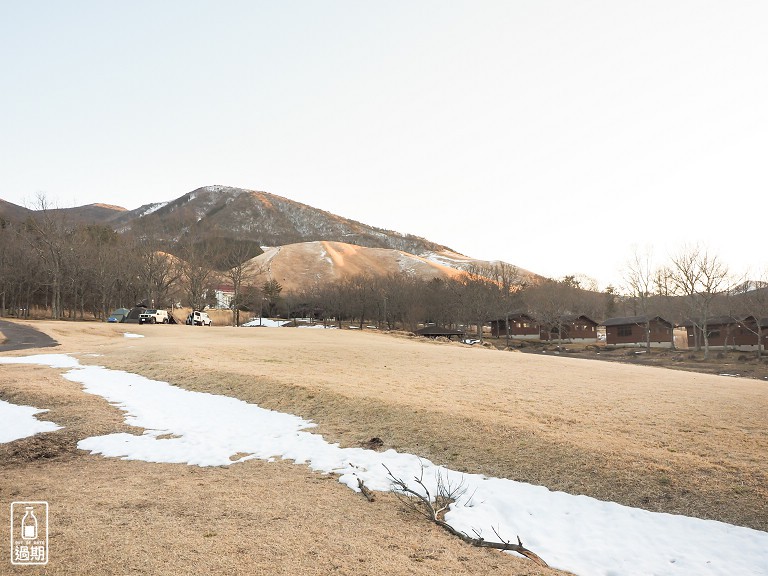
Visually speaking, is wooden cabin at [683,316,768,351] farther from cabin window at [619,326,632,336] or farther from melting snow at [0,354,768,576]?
melting snow at [0,354,768,576]

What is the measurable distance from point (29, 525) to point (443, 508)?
5.43m

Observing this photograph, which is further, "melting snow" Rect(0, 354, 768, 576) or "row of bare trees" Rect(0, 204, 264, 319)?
"row of bare trees" Rect(0, 204, 264, 319)

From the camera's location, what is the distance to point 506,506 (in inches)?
316

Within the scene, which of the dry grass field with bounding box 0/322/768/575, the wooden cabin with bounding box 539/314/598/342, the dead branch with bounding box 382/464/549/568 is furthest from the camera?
the wooden cabin with bounding box 539/314/598/342

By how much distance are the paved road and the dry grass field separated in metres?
12.3

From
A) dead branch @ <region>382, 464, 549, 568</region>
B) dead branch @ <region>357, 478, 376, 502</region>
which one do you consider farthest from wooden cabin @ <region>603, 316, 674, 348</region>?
dead branch @ <region>357, 478, 376, 502</region>

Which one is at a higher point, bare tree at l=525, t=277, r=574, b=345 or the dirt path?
bare tree at l=525, t=277, r=574, b=345

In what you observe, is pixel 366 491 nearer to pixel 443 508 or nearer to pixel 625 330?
pixel 443 508

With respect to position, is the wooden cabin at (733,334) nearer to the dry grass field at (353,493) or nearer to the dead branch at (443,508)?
the dry grass field at (353,493)

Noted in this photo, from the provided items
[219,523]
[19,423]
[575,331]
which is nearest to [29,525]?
[219,523]

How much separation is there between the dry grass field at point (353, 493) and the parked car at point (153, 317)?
46.3 metres

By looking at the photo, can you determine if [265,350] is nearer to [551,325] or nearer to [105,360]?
[105,360]

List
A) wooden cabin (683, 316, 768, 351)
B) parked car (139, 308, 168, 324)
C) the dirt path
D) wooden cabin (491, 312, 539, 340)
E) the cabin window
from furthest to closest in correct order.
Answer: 1. wooden cabin (491, 312, 539, 340)
2. the cabin window
3. wooden cabin (683, 316, 768, 351)
4. parked car (139, 308, 168, 324)
5. the dirt path

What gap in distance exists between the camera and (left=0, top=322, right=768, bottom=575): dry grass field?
19.1 feet
